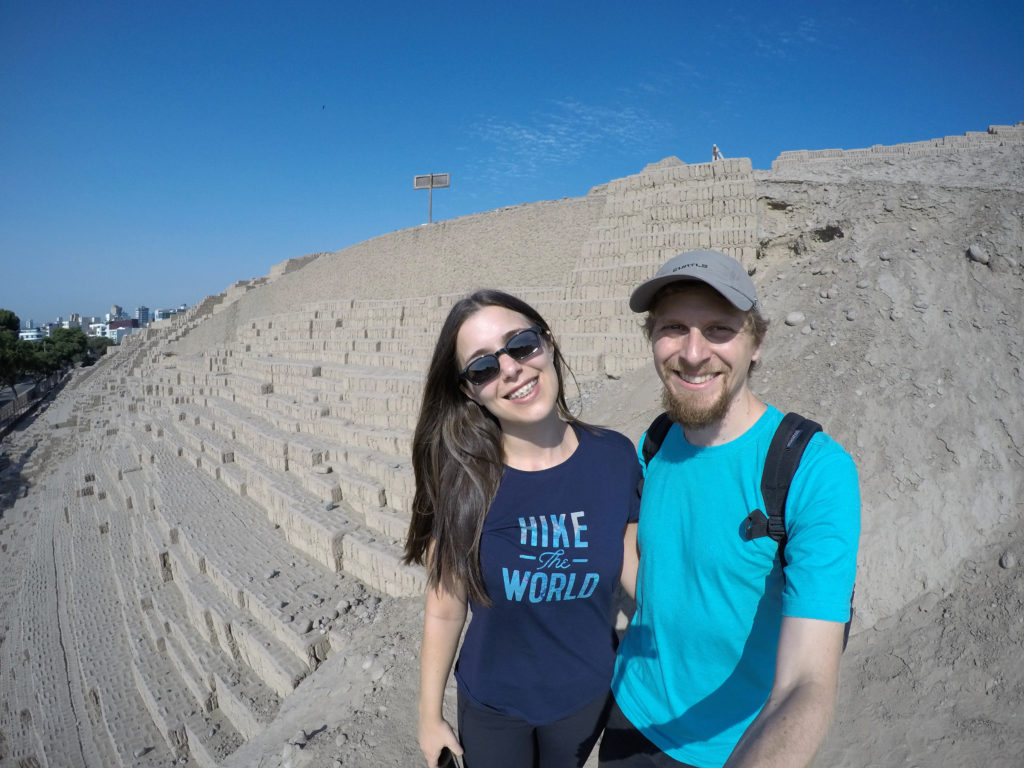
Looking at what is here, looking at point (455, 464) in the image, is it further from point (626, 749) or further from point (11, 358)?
point (11, 358)

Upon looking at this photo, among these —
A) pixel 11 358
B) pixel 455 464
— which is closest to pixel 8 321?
pixel 11 358

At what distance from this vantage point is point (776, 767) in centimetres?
83

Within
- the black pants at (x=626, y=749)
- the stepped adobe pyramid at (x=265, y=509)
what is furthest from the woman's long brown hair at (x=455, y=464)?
the stepped adobe pyramid at (x=265, y=509)

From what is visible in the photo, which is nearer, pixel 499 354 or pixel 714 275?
pixel 714 275

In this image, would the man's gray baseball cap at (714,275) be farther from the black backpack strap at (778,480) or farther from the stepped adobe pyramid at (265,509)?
the stepped adobe pyramid at (265,509)

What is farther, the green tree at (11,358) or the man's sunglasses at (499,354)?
the green tree at (11,358)

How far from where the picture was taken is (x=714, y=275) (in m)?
1.09


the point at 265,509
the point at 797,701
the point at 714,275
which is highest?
the point at 714,275

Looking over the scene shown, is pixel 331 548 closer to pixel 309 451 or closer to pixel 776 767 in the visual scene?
pixel 309 451

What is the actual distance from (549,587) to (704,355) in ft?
2.22

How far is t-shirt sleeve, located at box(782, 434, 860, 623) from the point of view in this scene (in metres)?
0.93

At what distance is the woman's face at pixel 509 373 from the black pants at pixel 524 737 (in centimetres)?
77

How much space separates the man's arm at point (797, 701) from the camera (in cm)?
84

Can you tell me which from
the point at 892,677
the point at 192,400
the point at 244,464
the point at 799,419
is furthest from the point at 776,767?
the point at 192,400
